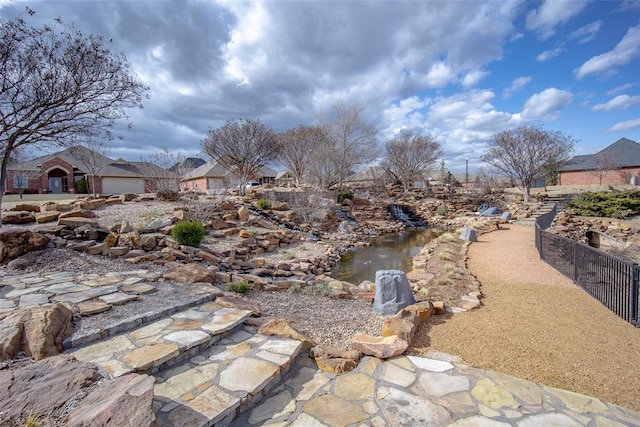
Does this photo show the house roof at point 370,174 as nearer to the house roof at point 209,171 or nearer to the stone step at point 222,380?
the house roof at point 209,171

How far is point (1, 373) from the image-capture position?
1.90m

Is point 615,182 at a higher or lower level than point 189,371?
higher

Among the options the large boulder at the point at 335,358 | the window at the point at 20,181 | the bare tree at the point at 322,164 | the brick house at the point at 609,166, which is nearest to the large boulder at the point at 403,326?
the large boulder at the point at 335,358

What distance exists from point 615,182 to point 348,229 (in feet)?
80.8

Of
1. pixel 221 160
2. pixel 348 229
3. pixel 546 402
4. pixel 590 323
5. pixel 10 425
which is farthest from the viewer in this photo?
pixel 221 160

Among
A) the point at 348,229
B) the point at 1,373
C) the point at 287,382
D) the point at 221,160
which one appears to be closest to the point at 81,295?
the point at 1,373

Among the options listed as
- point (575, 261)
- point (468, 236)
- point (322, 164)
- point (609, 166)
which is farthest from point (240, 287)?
point (609, 166)

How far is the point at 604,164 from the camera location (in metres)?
24.3

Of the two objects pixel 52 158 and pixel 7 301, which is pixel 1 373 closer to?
→ pixel 7 301

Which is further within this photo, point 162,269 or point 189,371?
point 162,269

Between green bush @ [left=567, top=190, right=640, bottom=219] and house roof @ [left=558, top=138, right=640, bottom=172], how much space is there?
390 inches

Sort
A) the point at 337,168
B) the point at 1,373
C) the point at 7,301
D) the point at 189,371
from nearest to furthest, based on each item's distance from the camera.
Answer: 1. the point at 1,373
2. the point at 189,371
3. the point at 7,301
4. the point at 337,168

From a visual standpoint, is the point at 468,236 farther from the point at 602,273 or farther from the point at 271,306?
the point at 271,306

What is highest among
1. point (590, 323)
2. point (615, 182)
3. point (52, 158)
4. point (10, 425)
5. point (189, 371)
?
point (52, 158)
